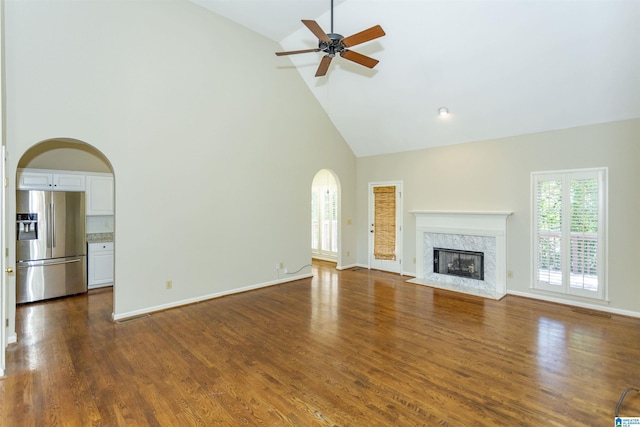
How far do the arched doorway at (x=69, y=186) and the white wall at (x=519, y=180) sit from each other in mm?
5280

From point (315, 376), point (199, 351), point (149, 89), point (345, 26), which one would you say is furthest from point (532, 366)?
point (149, 89)

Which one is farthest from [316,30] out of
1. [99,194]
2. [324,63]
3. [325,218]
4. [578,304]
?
[325,218]

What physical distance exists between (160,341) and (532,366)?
379 centimetres

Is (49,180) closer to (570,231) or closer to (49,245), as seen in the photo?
(49,245)

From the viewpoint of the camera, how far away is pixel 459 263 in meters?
5.93

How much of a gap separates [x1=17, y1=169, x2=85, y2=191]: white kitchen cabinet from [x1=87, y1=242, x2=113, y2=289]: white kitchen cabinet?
1.03 meters

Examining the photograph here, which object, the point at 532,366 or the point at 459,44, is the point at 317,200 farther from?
the point at 532,366

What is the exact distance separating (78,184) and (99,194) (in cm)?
35

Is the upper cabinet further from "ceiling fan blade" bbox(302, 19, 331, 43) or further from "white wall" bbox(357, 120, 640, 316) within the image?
"white wall" bbox(357, 120, 640, 316)

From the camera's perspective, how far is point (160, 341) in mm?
3488

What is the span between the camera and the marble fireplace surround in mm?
5348

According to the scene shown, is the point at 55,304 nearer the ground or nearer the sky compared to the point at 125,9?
nearer the ground

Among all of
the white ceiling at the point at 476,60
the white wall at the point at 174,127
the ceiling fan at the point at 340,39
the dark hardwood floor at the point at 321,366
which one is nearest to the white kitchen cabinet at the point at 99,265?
the dark hardwood floor at the point at 321,366

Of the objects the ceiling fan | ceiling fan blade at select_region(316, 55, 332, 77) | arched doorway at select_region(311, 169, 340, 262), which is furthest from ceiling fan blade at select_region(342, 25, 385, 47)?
arched doorway at select_region(311, 169, 340, 262)
